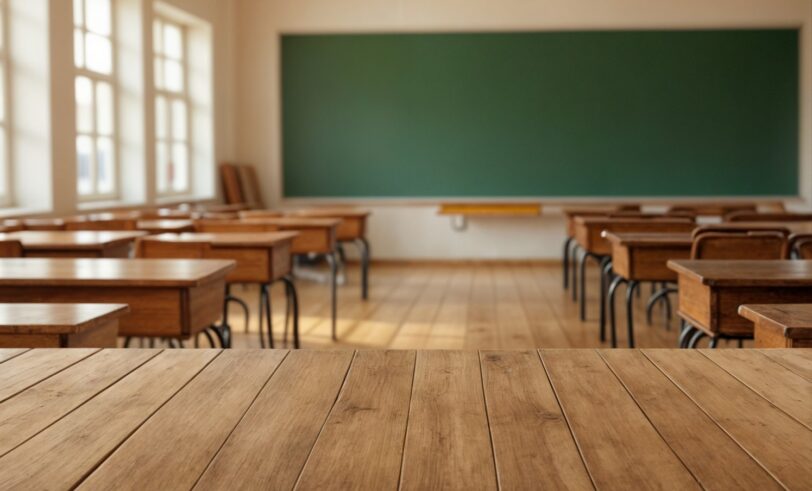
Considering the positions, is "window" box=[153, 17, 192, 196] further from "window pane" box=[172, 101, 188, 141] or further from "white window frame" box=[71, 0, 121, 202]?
"white window frame" box=[71, 0, 121, 202]

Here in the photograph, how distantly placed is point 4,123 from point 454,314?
3.27 metres

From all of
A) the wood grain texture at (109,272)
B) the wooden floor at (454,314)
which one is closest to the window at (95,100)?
the wooden floor at (454,314)

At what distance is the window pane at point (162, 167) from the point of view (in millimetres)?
9562

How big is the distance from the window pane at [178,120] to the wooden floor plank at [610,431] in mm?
8535

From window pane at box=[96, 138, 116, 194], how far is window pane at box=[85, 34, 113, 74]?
567 mm

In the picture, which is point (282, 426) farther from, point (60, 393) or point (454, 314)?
point (454, 314)

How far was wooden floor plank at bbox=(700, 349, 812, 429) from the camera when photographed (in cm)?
153

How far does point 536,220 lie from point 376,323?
4.56 m

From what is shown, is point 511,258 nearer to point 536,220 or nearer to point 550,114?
point 536,220

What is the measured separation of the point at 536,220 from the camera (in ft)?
36.2

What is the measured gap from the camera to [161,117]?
963cm

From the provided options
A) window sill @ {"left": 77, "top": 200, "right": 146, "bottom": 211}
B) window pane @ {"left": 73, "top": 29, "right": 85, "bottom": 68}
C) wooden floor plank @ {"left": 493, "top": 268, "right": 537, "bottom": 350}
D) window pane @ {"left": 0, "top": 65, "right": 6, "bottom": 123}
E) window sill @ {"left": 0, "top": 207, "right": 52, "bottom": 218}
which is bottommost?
wooden floor plank @ {"left": 493, "top": 268, "right": 537, "bottom": 350}

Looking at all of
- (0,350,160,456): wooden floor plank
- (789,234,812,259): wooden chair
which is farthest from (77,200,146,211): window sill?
(0,350,160,456): wooden floor plank

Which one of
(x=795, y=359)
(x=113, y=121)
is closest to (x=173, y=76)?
(x=113, y=121)
